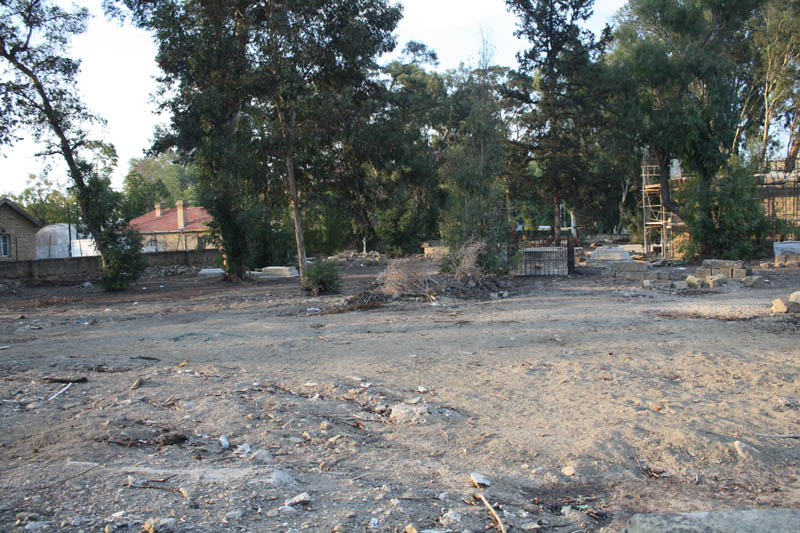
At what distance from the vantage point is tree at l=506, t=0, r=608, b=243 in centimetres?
3466

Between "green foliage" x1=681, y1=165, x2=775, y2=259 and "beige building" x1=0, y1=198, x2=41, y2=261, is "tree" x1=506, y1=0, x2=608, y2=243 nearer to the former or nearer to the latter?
"green foliage" x1=681, y1=165, x2=775, y2=259

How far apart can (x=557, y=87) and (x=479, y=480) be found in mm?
34811

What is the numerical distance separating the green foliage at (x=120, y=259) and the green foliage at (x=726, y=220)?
23.0 metres

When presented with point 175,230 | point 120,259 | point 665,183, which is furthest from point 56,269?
point 665,183

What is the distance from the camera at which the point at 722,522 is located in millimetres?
2816

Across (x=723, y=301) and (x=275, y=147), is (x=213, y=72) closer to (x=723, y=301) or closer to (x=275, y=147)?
(x=275, y=147)

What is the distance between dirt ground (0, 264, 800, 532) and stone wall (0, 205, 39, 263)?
27.4 metres

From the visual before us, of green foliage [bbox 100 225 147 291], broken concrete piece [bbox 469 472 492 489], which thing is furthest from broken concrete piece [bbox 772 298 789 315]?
green foliage [bbox 100 225 147 291]

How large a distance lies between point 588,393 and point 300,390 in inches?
120

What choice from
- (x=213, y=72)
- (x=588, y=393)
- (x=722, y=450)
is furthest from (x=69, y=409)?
(x=213, y=72)

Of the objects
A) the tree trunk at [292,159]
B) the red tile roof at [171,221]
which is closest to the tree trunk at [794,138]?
the tree trunk at [292,159]

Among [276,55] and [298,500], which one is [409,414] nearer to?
[298,500]

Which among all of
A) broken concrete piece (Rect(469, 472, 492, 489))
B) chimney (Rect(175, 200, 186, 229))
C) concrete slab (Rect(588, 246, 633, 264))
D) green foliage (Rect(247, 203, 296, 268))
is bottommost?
broken concrete piece (Rect(469, 472, 492, 489))

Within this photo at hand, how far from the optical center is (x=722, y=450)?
14.9 ft
